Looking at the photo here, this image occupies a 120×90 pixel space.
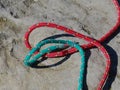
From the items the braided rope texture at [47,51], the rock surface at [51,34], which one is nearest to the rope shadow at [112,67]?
the rock surface at [51,34]

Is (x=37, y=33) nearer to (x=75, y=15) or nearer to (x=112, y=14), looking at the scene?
(x=75, y=15)

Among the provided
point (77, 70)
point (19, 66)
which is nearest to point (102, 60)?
point (77, 70)

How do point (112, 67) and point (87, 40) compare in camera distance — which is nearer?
point (112, 67)

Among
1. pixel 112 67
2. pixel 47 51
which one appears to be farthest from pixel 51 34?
pixel 112 67

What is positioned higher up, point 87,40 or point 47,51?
point 87,40

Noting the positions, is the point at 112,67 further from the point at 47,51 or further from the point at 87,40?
the point at 47,51

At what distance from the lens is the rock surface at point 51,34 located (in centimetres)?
257

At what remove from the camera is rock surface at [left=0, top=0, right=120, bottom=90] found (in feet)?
8.42

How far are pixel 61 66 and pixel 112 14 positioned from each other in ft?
2.19

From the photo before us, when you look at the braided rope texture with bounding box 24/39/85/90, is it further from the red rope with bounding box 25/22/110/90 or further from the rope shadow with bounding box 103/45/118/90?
the rope shadow with bounding box 103/45/118/90

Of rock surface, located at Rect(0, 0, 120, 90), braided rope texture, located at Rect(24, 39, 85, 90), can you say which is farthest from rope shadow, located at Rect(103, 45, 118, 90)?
braided rope texture, located at Rect(24, 39, 85, 90)

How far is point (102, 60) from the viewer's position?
2670 mm

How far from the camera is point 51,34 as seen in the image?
2.84 meters

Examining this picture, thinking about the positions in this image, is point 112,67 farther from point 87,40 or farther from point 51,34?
point 51,34
